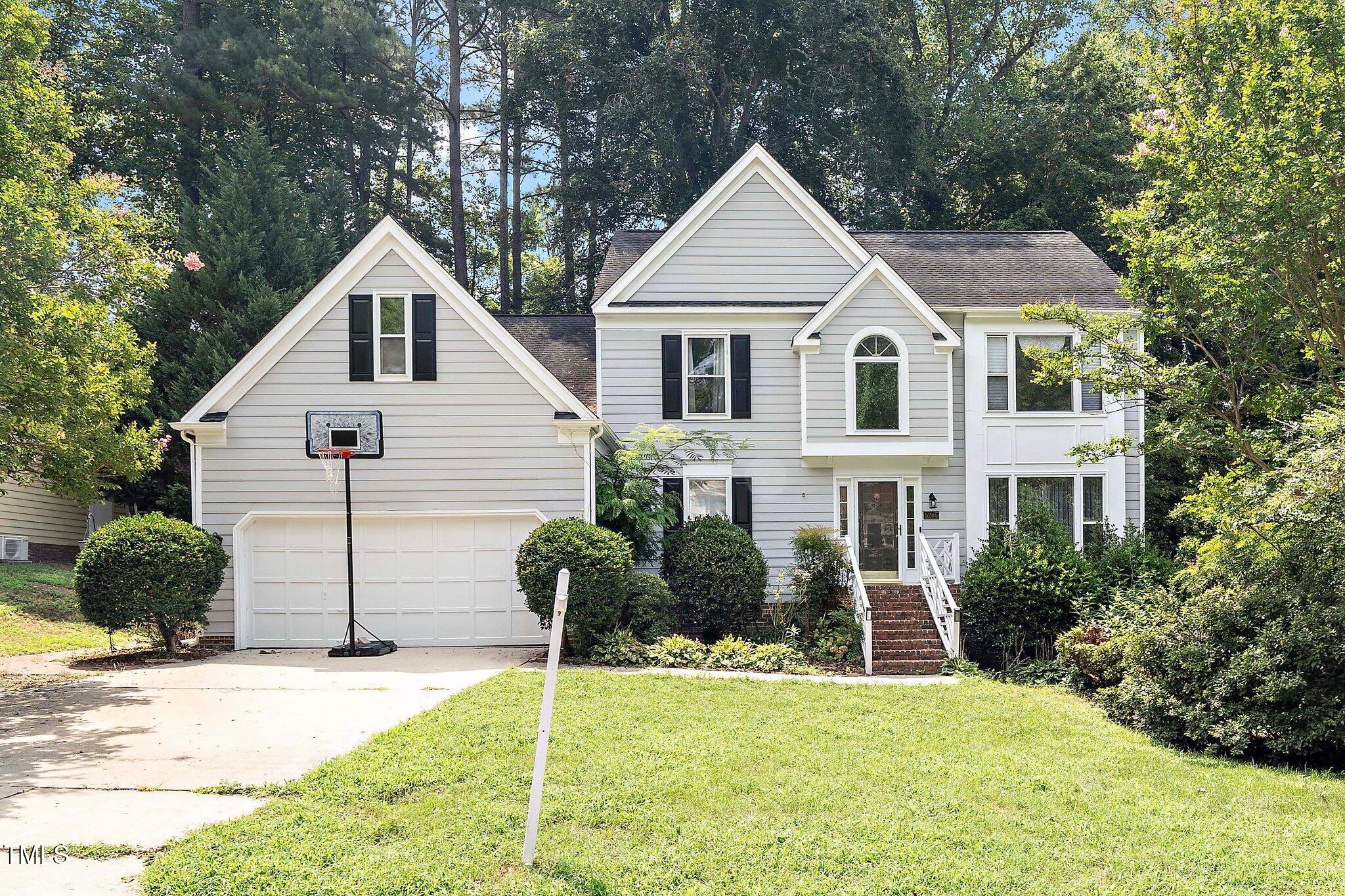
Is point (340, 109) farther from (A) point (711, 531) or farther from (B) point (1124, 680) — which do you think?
(B) point (1124, 680)

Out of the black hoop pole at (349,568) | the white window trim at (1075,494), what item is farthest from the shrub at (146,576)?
the white window trim at (1075,494)

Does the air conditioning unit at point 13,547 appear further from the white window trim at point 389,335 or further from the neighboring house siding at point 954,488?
the neighboring house siding at point 954,488

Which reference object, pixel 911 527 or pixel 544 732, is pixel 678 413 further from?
pixel 544 732

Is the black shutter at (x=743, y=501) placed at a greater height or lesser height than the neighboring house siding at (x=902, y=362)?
lesser

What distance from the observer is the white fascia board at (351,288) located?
15164 millimetres

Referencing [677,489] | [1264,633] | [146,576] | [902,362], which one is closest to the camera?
[1264,633]

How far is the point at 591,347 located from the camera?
20484mm

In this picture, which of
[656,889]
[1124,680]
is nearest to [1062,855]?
[656,889]

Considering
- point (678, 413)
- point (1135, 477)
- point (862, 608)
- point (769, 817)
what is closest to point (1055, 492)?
point (1135, 477)

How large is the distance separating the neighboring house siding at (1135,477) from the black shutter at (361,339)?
13.7 m

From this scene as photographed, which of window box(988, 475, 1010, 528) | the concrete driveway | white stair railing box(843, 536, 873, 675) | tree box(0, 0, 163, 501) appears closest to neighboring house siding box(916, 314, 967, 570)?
window box(988, 475, 1010, 528)

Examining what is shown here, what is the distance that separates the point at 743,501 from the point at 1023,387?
5666mm

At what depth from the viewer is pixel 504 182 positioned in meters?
33.4

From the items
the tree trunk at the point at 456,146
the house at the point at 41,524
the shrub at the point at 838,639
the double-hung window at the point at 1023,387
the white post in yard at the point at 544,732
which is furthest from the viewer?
the tree trunk at the point at 456,146
